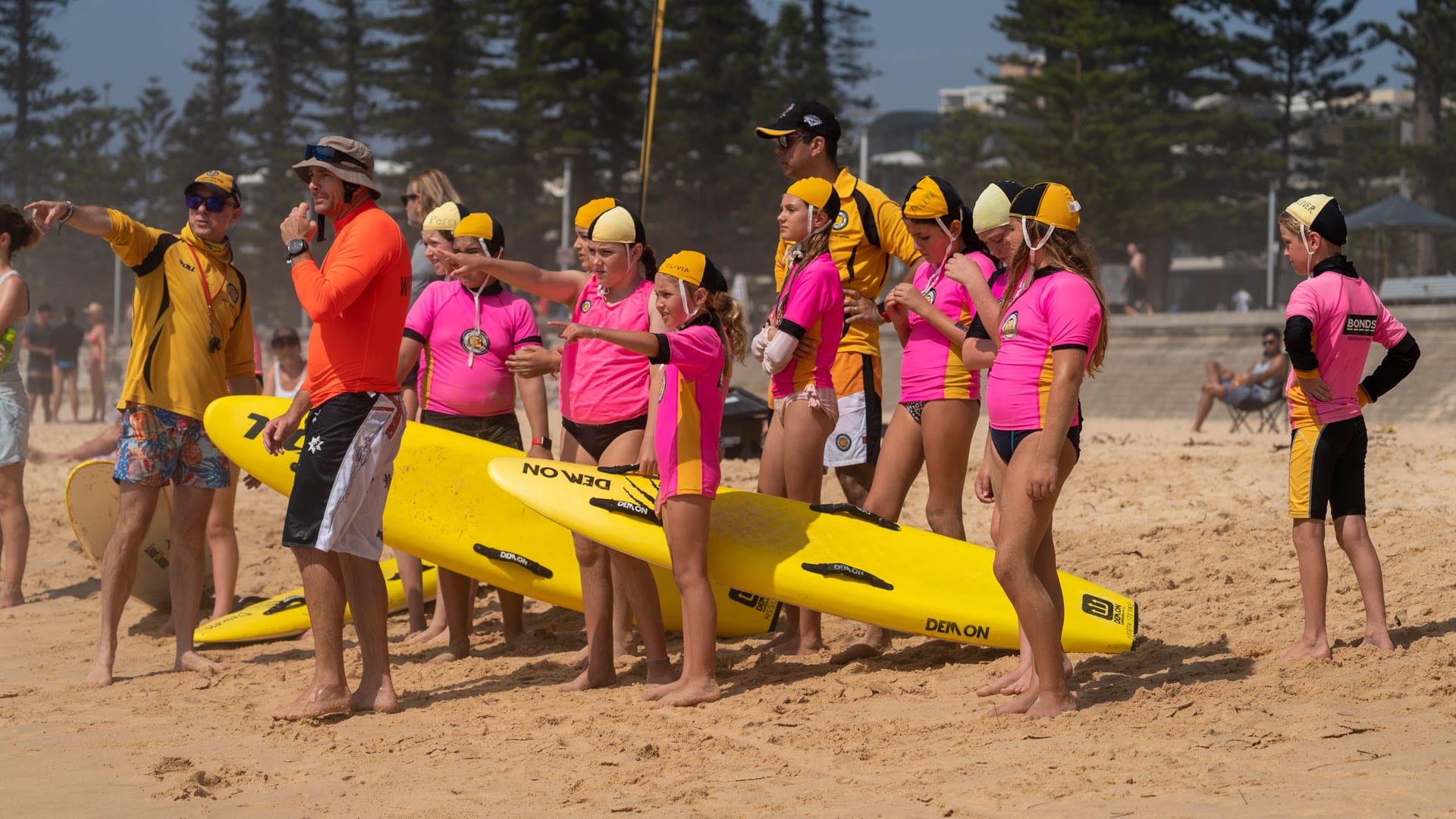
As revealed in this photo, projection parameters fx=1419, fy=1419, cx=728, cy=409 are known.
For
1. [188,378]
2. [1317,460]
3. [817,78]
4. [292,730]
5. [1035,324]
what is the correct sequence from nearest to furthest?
[1035,324] → [292,730] → [1317,460] → [188,378] → [817,78]

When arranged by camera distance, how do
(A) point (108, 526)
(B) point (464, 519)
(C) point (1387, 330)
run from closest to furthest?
(C) point (1387, 330)
(B) point (464, 519)
(A) point (108, 526)

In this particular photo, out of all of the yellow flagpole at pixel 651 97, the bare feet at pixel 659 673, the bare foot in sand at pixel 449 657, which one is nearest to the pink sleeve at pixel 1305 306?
the bare feet at pixel 659 673

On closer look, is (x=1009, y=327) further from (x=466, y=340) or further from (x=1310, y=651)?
(x=466, y=340)

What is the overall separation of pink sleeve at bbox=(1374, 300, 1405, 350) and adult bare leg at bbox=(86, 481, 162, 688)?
15.4 feet

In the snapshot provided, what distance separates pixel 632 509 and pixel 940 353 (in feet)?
4.26

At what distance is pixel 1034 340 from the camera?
175 inches

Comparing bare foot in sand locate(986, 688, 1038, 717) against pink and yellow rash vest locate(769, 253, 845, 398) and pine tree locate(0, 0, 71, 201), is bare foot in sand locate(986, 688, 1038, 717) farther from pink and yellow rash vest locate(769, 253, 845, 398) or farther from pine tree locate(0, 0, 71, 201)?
pine tree locate(0, 0, 71, 201)

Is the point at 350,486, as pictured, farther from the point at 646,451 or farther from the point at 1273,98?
the point at 1273,98

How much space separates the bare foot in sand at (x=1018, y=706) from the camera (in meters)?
4.57

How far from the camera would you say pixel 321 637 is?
4.84 metres

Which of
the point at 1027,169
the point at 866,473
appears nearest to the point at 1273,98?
the point at 1027,169

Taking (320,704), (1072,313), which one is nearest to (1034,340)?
(1072,313)

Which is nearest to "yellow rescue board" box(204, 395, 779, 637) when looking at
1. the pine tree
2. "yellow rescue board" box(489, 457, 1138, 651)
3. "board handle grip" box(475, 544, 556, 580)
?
"board handle grip" box(475, 544, 556, 580)

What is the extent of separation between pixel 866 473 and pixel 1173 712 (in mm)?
1886
